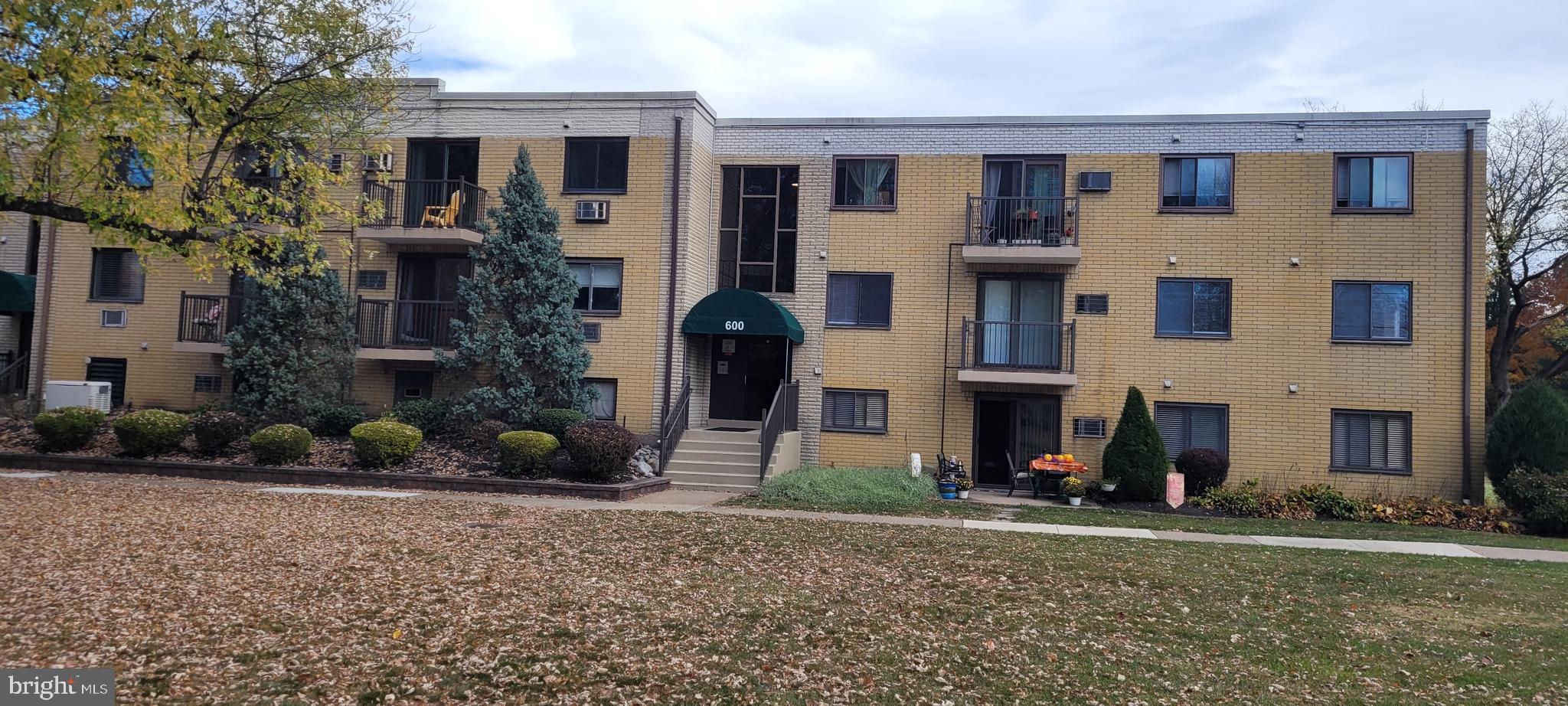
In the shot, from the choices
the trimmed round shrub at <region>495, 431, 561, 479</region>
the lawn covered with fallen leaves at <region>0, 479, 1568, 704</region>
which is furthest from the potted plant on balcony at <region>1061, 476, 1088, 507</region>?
the trimmed round shrub at <region>495, 431, 561, 479</region>

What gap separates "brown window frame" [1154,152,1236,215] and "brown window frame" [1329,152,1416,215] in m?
1.75

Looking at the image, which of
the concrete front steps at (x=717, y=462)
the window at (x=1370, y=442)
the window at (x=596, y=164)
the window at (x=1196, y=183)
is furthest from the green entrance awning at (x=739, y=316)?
the window at (x=1370, y=442)

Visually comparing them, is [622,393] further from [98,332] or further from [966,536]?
[98,332]

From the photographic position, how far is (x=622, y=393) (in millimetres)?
19719

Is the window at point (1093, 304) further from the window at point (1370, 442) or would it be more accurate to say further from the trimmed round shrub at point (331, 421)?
the trimmed round shrub at point (331, 421)

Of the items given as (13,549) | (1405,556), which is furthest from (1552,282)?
(13,549)

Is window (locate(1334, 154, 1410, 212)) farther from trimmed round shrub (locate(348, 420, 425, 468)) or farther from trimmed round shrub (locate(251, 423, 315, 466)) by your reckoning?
trimmed round shrub (locate(251, 423, 315, 466))

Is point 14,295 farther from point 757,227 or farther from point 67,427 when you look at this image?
point 757,227

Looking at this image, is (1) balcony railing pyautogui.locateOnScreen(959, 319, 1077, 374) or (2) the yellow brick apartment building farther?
(1) balcony railing pyautogui.locateOnScreen(959, 319, 1077, 374)

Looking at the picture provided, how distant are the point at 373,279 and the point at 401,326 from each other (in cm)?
127

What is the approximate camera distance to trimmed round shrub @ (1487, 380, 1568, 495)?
16625 millimetres

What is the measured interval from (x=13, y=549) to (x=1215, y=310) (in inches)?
726

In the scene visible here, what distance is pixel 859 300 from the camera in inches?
800

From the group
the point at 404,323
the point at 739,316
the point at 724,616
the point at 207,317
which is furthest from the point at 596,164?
the point at 724,616
